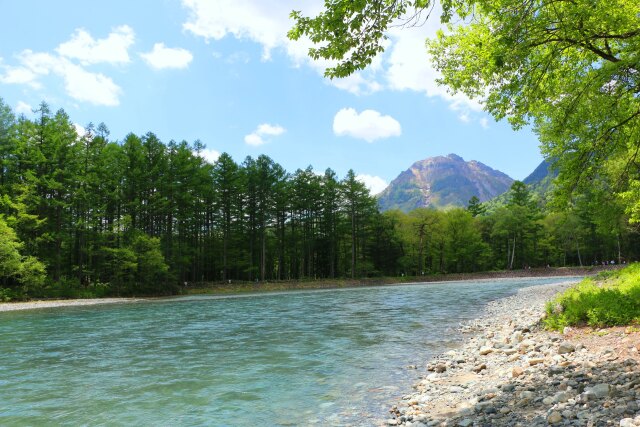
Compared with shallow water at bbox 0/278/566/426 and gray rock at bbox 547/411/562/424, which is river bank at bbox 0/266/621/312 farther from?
gray rock at bbox 547/411/562/424

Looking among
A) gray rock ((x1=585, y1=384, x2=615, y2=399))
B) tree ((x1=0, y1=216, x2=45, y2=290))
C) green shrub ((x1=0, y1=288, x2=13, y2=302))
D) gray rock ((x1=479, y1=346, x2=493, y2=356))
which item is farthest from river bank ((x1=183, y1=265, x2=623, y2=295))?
gray rock ((x1=585, y1=384, x2=615, y2=399))

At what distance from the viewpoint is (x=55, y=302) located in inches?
1400

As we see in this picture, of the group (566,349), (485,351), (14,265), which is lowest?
(485,351)

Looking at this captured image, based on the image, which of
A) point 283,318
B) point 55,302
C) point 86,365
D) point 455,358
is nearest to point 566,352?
point 455,358

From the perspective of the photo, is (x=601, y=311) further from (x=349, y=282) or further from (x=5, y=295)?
(x=349, y=282)

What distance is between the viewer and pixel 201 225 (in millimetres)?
66375

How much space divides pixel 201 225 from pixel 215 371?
58.1m

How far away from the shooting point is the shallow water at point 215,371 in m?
7.86

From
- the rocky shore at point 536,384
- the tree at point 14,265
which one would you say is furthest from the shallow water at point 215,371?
the tree at point 14,265

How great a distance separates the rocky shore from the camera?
204 inches

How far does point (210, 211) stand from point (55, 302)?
31939 millimetres

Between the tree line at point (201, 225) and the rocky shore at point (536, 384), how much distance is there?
6.56 m

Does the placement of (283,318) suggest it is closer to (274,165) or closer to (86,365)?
(86,365)

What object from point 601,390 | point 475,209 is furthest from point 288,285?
point 475,209
